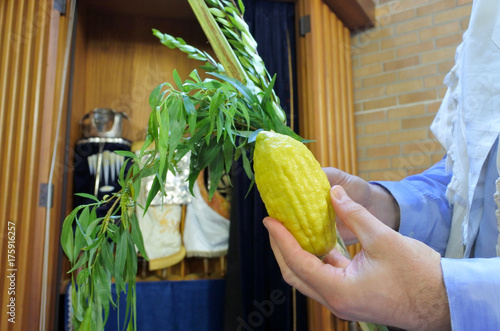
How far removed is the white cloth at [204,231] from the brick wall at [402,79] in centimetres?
94

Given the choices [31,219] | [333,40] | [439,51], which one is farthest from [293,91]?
[31,219]

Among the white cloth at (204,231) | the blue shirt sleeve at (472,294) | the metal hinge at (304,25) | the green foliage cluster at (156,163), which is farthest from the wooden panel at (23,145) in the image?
the blue shirt sleeve at (472,294)

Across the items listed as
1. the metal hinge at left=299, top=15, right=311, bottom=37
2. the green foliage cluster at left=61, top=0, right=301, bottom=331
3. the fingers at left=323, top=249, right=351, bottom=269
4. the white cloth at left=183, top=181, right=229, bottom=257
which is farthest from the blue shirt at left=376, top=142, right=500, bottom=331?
the white cloth at left=183, top=181, right=229, bottom=257

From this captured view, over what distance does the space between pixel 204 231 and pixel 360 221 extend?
227cm

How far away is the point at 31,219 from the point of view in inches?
75.3

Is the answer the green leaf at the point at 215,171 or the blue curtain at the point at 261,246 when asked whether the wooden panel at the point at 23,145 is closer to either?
the blue curtain at the point at 261,246

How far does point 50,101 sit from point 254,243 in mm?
1228

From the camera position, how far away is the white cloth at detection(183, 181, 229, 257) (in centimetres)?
264

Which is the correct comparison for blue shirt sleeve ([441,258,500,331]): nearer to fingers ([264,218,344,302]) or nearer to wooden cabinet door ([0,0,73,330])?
fingers ([264,218,344,302])

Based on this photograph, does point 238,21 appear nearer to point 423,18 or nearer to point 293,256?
point 293,256

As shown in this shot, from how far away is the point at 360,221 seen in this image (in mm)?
478

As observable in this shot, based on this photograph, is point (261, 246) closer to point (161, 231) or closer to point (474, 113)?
point (161, 231)

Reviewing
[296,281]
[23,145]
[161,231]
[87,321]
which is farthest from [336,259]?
[161,231]

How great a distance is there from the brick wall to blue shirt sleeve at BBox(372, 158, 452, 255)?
1.46m
